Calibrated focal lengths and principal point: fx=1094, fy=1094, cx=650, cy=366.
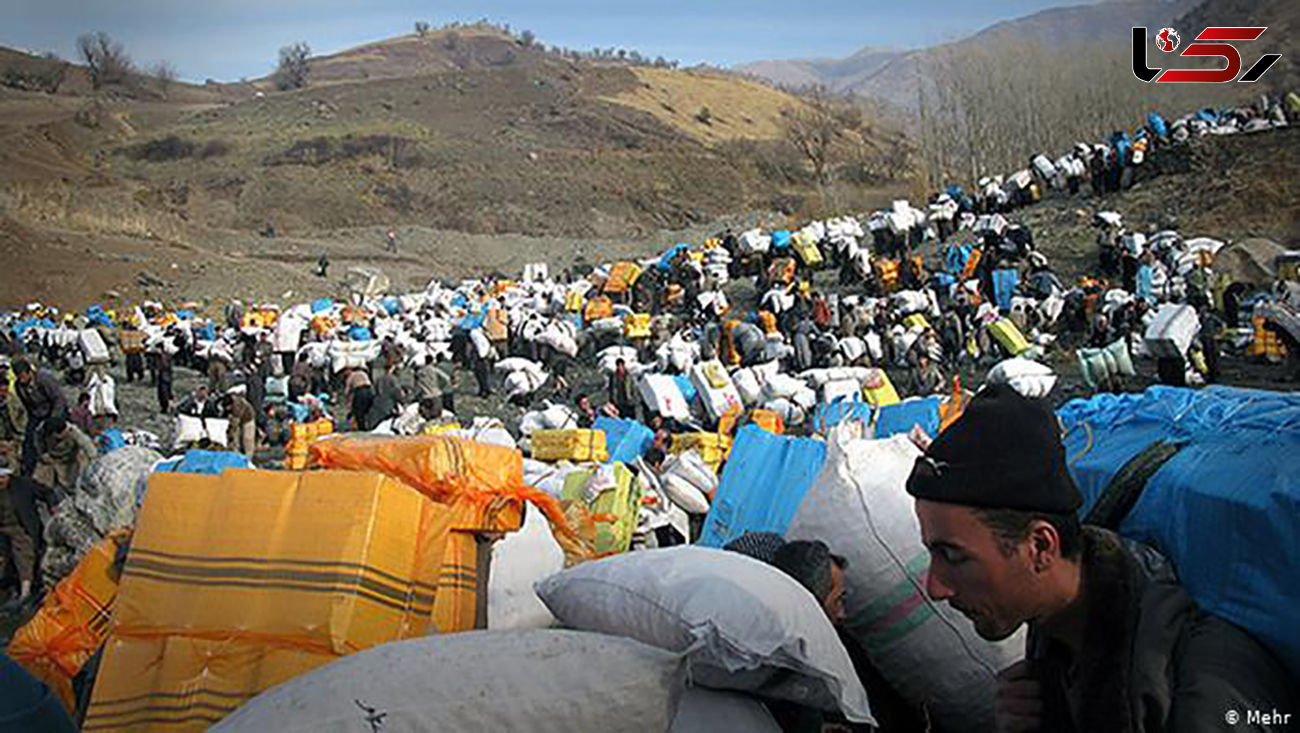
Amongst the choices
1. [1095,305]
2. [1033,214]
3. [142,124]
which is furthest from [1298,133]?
[142,124]

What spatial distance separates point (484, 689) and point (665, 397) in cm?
863

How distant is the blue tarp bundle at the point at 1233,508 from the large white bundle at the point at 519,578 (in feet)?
5.06

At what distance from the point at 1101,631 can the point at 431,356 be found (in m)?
15.0

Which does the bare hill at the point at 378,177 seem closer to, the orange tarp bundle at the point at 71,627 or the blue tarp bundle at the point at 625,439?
the blue tarp bundle at the point at 625,439

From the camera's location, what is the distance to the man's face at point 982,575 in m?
1.40

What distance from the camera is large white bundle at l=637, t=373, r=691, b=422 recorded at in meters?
10.6

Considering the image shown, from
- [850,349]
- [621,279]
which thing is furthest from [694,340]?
[621,279]

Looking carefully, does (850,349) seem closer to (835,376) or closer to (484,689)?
(835,376)

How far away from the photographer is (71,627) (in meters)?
3.06

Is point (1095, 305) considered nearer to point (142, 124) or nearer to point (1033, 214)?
point (1033, 214)

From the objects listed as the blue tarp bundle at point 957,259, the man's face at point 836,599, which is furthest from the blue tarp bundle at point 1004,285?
the man's face at point 836,599

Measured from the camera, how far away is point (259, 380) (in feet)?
45.4

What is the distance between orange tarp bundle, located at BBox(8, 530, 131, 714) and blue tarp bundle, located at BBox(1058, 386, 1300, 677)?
259cm

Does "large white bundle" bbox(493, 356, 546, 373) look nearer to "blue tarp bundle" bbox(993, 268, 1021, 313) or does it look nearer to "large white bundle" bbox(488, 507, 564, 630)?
"blue tarp bundle" bbox(993, 268, 1021, 313)
